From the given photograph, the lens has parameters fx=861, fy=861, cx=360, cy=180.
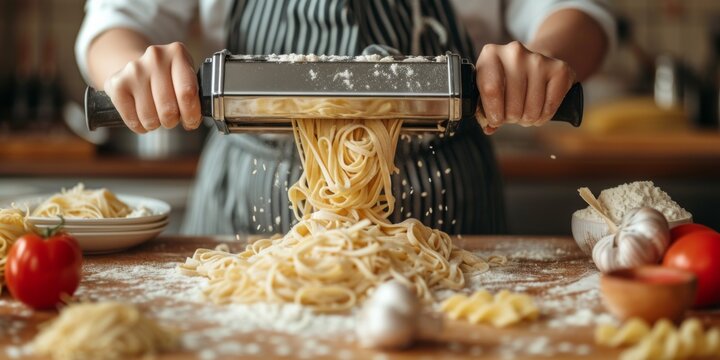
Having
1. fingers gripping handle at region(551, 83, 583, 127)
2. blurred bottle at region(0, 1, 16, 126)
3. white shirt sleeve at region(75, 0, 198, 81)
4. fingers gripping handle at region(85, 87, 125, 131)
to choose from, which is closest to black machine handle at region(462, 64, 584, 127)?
fingers gripping handle at region(551, 83, 583, 127)

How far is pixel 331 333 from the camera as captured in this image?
1314 mm

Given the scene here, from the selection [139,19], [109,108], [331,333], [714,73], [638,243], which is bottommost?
[331,333]

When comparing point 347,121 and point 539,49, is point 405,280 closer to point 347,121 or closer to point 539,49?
point 347,121

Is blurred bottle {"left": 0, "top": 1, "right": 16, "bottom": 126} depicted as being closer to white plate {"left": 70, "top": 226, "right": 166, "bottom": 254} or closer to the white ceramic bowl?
white plate {"left": 70, "top": 226, "right": 166, "bottom": 254}

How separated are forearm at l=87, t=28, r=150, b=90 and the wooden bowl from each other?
1260mm

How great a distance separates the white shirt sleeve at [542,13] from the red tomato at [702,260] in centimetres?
93

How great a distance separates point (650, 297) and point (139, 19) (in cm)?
156

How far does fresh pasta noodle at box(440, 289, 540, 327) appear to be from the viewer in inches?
53.0

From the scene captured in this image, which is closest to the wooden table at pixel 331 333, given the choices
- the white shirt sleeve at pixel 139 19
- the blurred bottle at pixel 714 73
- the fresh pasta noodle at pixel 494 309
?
the fresh pasta noodle at pixel 494 309

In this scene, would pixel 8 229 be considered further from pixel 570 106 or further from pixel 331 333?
pixel 570 106

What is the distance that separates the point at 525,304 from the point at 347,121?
619 mm

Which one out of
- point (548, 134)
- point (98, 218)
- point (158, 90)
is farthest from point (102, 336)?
point (548, 134)

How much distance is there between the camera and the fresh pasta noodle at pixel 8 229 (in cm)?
160

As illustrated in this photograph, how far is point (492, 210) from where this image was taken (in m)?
2.43
